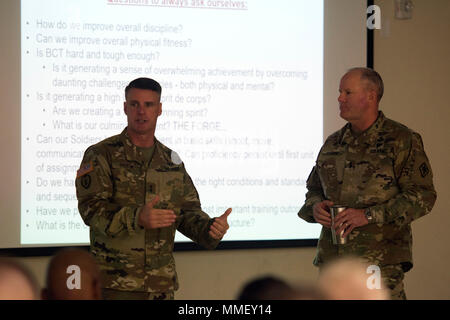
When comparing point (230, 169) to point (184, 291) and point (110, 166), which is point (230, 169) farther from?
point (110, 166)

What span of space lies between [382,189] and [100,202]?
4.11 ft

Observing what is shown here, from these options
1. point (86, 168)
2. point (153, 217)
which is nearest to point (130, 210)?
point (153, 217)

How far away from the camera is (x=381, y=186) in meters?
2.95

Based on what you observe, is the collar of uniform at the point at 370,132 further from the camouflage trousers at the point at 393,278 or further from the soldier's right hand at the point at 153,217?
the soldier's right hand at the point at 153,217

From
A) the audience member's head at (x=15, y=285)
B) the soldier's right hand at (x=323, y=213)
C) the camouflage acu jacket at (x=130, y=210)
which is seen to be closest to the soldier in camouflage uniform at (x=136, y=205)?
the camouflage acu jacket at (x=130, y=210)

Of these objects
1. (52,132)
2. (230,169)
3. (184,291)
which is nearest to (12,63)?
(52,132)

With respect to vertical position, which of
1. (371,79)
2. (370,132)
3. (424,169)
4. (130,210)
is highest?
(371,79)

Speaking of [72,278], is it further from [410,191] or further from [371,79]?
[371,79]

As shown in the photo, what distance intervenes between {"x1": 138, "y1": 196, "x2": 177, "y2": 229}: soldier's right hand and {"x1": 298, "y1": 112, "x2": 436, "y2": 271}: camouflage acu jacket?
803 mm

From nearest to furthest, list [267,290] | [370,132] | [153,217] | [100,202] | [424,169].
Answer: [267,290] → [153,217] → [100,202] → [424,169] → [370,132]

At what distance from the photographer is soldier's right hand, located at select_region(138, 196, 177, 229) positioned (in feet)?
8.33

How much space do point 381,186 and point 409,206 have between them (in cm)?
17

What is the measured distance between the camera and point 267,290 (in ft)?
3.19

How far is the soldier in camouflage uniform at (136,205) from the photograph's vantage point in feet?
8.86
